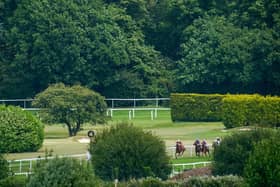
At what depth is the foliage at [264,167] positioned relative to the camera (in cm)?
Answer: 2862

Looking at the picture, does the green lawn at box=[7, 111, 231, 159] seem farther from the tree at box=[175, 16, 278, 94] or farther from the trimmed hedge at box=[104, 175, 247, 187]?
the trimmed hedge at box=[104, 175, 247, 187]

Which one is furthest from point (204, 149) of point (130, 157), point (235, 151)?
point (130, 157)

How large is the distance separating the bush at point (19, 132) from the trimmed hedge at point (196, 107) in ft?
60.3

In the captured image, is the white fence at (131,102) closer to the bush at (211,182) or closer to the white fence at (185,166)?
the white fence at (185,166)

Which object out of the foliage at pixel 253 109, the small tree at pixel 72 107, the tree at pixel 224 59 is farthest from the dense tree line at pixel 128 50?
the small tree at pixel 72 107

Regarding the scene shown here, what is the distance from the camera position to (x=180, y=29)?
83.5 m

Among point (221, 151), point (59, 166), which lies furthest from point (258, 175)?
point (221, 151)

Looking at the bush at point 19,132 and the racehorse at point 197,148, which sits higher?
the bush at point 19,132

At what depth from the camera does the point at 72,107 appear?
202 ft

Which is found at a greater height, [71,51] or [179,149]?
[71,51]

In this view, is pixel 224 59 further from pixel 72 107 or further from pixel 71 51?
pixel 72 107

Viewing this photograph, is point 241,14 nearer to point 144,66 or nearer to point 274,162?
point 144,66

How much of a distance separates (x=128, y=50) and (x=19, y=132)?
27.9 meters

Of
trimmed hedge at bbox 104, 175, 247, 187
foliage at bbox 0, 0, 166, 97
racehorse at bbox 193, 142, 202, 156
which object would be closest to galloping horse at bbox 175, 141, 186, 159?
racehorse at bbox 193, 142, 202, 156
